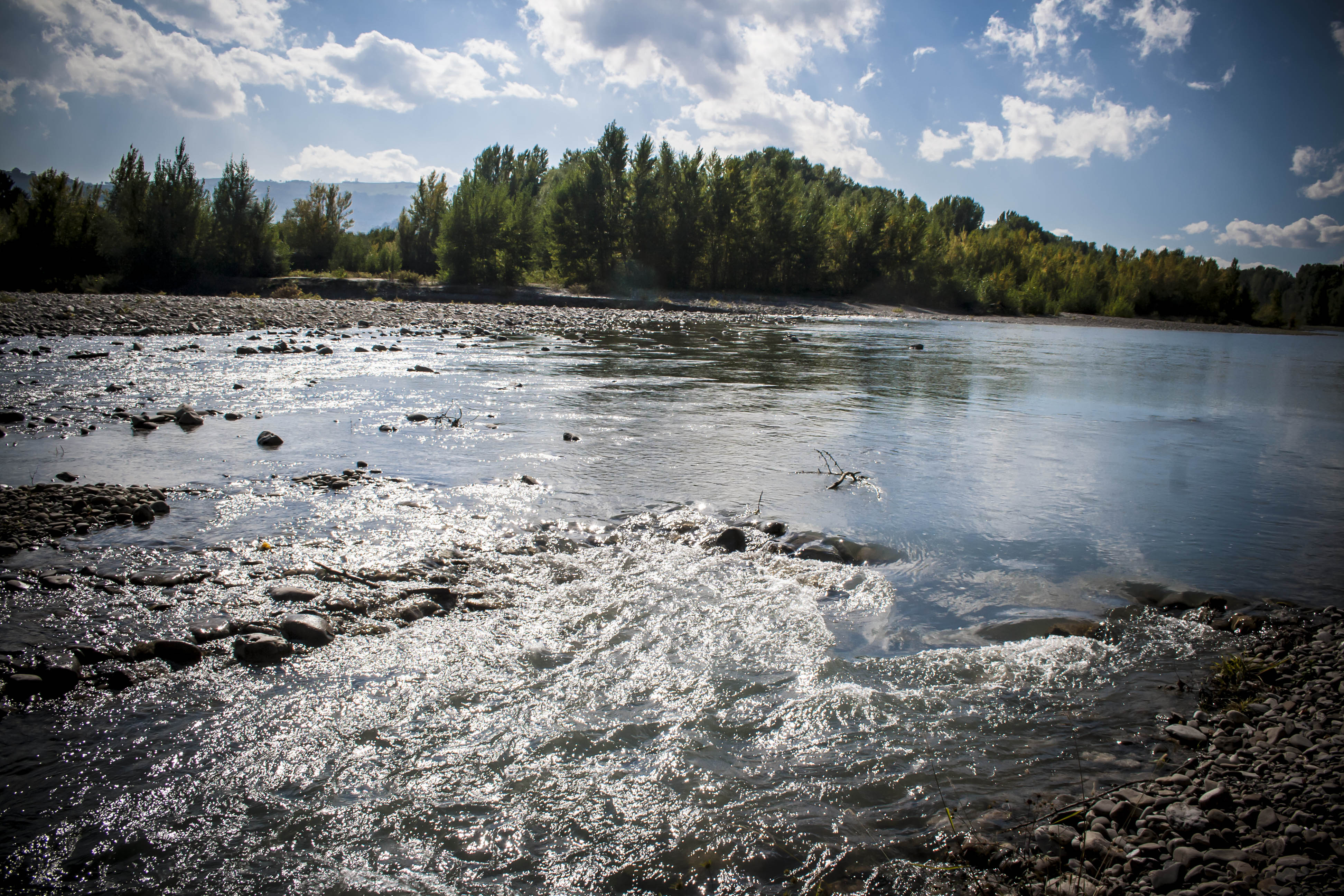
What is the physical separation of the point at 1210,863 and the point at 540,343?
24.0 meters

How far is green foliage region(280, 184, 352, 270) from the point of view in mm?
55562

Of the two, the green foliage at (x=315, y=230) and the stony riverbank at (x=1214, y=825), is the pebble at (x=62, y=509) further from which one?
the green foliage at (x=315, y=230)

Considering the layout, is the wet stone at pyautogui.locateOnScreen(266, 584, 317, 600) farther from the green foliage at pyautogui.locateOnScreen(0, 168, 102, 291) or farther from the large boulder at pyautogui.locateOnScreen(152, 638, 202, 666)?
the green foliage at pyautogui.locateOnScreen(0, 168, 102, 291)

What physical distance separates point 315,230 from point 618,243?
80.8 ft

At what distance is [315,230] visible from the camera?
183ft

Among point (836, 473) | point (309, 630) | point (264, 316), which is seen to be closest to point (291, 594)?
point (309, 630)

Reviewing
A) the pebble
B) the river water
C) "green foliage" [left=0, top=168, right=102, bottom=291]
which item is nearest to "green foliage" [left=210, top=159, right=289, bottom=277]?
"green foliage" [left=0, top=168, right=102, bottom=291]

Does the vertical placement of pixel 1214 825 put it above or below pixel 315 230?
below

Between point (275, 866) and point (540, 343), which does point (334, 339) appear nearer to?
point (540, 343)

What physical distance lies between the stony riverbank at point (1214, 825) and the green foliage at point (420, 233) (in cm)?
6214

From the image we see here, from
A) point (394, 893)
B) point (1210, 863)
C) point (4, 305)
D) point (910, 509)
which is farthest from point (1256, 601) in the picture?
point (4, 305)

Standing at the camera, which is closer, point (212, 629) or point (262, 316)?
point (212, 629)

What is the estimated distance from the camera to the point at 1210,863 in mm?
2414

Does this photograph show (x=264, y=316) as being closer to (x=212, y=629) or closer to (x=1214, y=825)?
(x=212, y=629)
